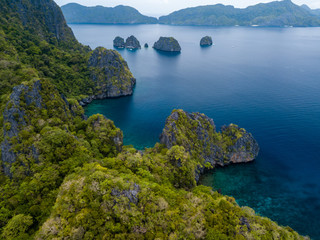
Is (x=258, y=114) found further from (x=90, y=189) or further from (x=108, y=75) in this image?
(x=108, y=75)

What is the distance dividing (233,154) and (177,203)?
139 ft

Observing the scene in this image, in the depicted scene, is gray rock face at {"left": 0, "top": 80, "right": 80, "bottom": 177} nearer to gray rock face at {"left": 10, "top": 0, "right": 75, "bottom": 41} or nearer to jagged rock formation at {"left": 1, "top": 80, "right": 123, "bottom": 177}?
jagged rock formation at {"left": 1, "top": 80, "right": 123, "bottom": 177}

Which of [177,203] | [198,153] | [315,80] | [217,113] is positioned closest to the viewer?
[177,203]

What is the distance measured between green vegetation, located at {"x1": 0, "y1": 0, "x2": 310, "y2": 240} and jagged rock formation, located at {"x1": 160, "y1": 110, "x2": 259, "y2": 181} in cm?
1086

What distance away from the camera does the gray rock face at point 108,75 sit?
11938 cm

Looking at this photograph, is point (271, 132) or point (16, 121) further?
point (271, 132)

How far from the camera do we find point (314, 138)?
7825cm

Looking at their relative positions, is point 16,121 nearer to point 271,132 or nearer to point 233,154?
point 233,154

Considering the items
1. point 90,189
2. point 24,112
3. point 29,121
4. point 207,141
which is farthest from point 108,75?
point 90,189

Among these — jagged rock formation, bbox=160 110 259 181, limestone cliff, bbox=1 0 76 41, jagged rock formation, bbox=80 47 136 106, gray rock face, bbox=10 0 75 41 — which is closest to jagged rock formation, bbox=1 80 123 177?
jagged rock formation, bbox=160 110 259 181

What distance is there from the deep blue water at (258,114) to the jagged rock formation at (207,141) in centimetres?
393

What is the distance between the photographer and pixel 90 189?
Answer: 30703 millimetres

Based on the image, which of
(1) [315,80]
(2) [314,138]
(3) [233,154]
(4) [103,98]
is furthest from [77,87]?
(1) [315,80]

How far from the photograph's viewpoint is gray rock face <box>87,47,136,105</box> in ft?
392
